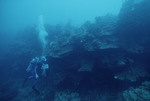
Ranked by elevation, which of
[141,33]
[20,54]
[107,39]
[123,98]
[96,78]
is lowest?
[123,98]

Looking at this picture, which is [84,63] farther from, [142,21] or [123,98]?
[142,21]

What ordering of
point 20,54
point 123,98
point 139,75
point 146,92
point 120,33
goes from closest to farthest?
point 146,92 < point 123,98 < point 139,75 < point 120,33 < point 20,54

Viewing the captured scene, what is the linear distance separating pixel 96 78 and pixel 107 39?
105 inches

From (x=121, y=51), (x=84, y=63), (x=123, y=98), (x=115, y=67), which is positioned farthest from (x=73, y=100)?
(x=121, y=51)

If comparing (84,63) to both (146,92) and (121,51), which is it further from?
(146,92)

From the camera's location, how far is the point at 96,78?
5.85 metres

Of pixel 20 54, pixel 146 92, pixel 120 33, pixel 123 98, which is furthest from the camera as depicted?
pixel 20 54

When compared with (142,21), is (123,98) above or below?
below

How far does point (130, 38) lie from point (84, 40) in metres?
3.24

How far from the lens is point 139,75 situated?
513 centimetres

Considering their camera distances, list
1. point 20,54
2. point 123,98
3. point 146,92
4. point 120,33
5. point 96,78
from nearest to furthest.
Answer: point 146,92 → point 123,98 → point 96,78 → point 120,33 → point 20,54

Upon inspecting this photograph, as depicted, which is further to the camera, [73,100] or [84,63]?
[84,63]

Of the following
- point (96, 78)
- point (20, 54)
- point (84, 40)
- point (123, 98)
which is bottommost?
point (123, 98)

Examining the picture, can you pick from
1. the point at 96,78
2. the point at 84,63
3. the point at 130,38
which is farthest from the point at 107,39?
the point at 96,78
